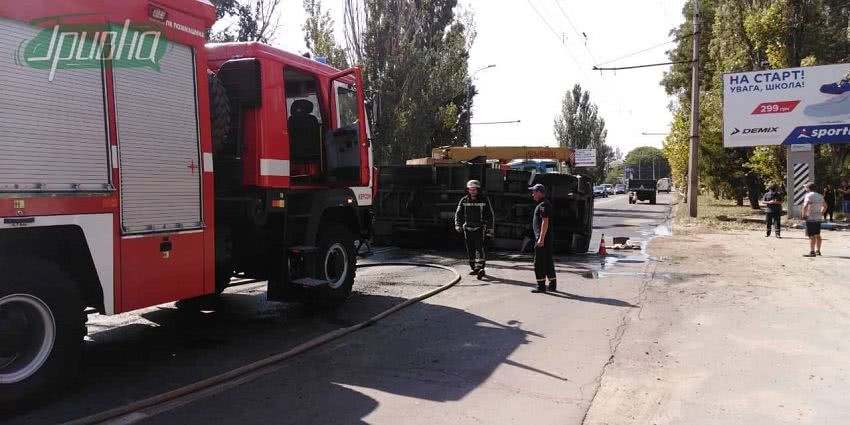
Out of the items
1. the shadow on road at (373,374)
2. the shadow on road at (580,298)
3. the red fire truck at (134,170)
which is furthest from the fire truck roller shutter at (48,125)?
the shadow on road at (580,298)

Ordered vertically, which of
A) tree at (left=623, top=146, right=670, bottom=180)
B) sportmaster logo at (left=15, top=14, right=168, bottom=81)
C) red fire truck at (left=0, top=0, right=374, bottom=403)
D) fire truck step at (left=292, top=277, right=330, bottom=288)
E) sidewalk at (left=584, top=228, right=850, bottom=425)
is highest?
tree at (left=623, top=146, right=670, bottom=180)

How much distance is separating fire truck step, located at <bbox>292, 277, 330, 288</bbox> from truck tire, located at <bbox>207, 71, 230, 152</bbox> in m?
1.71

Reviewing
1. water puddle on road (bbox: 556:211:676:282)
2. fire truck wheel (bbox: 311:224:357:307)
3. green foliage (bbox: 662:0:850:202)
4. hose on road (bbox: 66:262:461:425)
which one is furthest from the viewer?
green foliage (bbox: 662:0:850:202)

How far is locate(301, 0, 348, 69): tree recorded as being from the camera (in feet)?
72.1

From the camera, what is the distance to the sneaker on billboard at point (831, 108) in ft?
69.9

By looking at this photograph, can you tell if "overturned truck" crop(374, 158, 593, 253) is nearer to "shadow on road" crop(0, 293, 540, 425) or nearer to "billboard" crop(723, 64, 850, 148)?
"shadow on road" crop(0, 293, 540, 425)

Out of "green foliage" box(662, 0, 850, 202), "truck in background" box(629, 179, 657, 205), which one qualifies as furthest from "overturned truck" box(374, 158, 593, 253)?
"truck in background" box(629, 179, 657, 205)

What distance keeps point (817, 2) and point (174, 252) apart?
2724 cm

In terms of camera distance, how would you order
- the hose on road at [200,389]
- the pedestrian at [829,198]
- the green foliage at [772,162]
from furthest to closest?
1. the green foliage at [772,162]
2. the pedestrian at [829,198]
3. the hose on road at [200,389]

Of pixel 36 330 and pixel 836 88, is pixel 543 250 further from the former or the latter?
pixel 836 88

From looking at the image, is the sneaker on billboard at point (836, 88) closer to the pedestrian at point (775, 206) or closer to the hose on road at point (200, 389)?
the pedestrian at point (775, 206)

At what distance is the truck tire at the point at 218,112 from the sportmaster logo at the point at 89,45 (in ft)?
2.73

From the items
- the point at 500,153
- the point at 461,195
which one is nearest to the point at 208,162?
the point at 461,195

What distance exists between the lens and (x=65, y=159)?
4336mm
